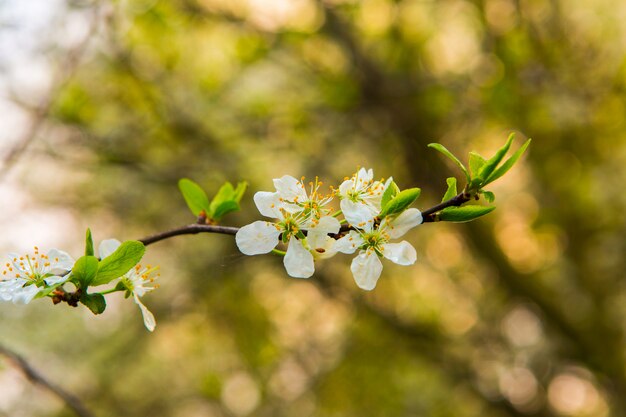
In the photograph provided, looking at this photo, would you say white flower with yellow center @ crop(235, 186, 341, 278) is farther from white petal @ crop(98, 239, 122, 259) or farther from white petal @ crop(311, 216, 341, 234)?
white petal @ crop(98, 239, 122, 259)

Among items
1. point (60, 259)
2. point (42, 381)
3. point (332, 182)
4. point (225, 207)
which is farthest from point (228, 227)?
point (332, 182)

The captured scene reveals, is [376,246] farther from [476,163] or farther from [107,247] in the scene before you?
[107,247]

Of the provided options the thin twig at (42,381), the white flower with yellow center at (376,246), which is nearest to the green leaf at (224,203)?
the white flower with yellow center at (376,246)

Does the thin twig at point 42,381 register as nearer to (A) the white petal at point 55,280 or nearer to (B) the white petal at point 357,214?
(A) the white petal at point 55,280

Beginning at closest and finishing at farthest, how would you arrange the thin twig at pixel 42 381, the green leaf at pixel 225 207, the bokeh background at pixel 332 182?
the green leaf at pixel 225 207 < the thin twig at pixel 42 381 < the bokeh background at pixel 332 182

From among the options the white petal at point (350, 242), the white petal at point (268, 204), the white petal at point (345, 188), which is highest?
the white petal at point (345, 188)

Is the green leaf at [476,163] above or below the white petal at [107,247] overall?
above

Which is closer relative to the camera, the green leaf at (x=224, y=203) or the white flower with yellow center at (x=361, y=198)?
the white flower with yellow center at (x=361, y=198)
